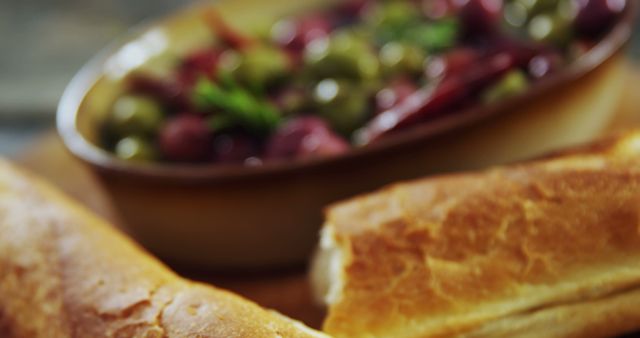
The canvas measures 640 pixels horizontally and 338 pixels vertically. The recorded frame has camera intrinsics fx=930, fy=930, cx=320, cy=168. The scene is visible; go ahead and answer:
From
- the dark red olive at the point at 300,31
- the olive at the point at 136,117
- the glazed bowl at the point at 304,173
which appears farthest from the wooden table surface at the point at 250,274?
the dark red olive at the point at 300,31

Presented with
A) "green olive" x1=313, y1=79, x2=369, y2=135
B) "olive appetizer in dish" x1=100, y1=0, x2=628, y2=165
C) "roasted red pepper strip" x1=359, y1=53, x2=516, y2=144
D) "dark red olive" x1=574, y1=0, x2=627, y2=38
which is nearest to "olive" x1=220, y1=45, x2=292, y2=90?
"olive appetizer in dish" x1=100, y1=0, x2=628, y2=165

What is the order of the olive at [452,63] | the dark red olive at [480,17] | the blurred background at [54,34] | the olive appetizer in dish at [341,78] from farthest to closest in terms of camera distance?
the blurred background at [54,34] < the dark red olive at [480,17] < the olive at [452,63] < the olive appetizer in dish at [341,78]

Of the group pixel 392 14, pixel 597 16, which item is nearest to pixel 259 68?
pixel 392 14

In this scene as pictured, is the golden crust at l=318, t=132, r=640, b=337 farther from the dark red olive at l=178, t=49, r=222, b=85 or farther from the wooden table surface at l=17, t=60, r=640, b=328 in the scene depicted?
the dark red olive at l=178, t=49, r=222, b=85

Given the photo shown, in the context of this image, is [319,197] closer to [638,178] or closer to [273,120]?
[273,120]

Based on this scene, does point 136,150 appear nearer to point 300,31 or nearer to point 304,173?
point 304,173

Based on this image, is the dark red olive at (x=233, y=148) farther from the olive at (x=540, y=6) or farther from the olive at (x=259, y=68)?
the olive at (x=540, y=6)

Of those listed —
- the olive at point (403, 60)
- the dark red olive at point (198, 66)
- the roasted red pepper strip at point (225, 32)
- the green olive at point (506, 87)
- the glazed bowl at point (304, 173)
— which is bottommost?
the glazed bowl at point (304, 173)
